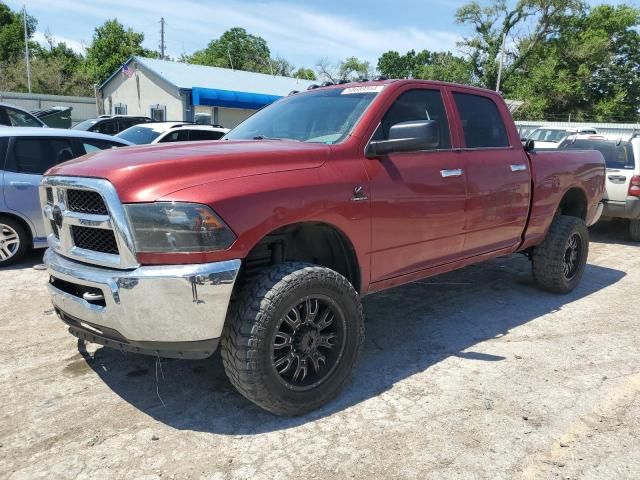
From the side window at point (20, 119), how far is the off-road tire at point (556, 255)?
34.4 feet

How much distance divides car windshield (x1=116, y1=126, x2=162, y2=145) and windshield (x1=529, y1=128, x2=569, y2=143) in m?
14.4

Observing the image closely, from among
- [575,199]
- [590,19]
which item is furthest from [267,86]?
[590,19]

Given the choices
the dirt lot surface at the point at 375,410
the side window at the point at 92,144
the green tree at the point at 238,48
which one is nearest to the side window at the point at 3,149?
the side window at the point at 92,144

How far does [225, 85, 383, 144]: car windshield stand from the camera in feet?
12.3

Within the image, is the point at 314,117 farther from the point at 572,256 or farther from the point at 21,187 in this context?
the point at 21,187

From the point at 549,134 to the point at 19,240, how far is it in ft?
62.7

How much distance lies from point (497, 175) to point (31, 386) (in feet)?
12.7

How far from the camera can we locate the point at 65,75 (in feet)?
154

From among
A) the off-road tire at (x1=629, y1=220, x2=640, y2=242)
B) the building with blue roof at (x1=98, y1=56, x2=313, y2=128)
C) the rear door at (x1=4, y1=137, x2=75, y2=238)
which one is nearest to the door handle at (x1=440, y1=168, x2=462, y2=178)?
the rear door at (x1=4, y1=137, x2=75, y2=238)

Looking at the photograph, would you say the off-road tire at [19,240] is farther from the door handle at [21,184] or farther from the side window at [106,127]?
the side window at [106,127]

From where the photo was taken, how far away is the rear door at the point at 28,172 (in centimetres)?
618

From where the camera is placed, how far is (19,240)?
6270 millimetres

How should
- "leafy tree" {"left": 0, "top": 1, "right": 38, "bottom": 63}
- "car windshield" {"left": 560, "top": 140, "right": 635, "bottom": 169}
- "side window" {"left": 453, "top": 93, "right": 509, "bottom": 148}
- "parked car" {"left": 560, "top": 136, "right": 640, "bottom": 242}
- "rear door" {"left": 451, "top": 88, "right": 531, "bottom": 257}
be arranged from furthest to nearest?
"leafy tree" {"left": 0, "top": 1, "right": 38, "bottom": 63} → "car windshield" {"left": 560, "top": 140, "right": 635, "bottom": 169} → "parked car" {"left": 560, "top": 136, "right": 640, "bottom": 242} → "side window" {"left": 453, "top": 93, "right": 509, "bottom": 148} → "rear door" {"left": 451, "top": 88, "right": 531, "bottom": 257}

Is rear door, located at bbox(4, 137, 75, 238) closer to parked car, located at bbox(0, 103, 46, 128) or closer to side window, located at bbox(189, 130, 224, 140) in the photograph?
side window, located at bbox(189, 130, 224, 140)
